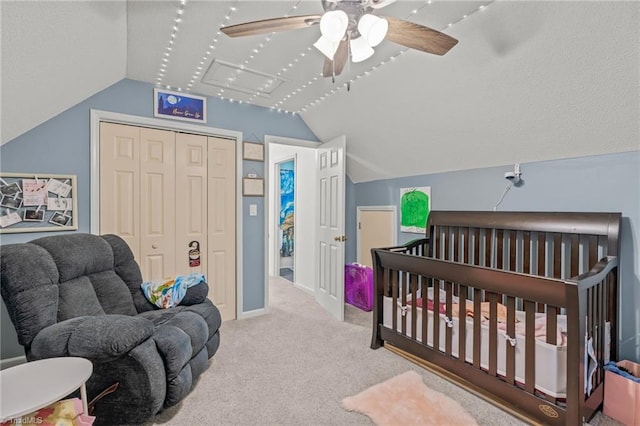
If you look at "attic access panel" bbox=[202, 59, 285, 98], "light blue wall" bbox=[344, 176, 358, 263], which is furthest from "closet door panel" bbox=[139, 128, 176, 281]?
"light blue wall" bbox=[344, 176, 358, 263]

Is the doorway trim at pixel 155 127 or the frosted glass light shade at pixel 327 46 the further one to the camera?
the doorway trim at pixel 155 127

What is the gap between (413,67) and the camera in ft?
7.61

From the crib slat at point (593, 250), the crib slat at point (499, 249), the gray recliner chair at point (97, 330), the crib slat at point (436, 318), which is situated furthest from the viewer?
the crib slat at point (499, 249)

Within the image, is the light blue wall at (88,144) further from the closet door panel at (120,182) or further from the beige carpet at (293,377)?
the beige carpet at (293,377)

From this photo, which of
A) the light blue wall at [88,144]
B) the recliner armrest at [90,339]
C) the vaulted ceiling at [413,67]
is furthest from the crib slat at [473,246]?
the recliner armrest at [90,339]

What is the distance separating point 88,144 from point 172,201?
0.79 m

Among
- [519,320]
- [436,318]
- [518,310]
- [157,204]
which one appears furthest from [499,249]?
[157,204]

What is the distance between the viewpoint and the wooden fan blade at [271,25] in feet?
4.54

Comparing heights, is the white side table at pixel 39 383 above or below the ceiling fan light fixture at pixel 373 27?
below

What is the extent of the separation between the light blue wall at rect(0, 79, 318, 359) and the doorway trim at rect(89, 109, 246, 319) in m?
0.04

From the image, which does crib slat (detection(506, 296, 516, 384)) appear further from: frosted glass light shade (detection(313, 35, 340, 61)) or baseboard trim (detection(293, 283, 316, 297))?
baseboard trim (detection(293, 283, 316, 297))

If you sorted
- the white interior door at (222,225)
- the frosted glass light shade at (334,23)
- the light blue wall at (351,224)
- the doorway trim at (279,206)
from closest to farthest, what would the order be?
the frosted glass light shade at (334,23)
the white interior door at (222,225)
the light blue wall at (351,224)
the doorway trim at (279,206)

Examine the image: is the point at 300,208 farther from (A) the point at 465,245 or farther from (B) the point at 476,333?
(B) the point at 476,333

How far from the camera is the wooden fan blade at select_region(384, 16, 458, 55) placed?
55.0 inches
